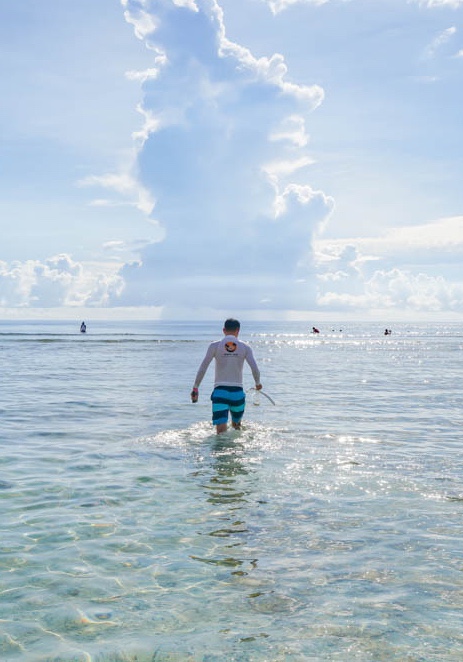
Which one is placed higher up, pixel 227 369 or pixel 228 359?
pixel 228 359

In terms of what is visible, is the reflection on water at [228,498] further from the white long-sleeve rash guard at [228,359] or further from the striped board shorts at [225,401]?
the white long-sleeve rash guard at [228,359]

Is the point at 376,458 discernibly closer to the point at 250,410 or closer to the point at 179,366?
the point at 250,410

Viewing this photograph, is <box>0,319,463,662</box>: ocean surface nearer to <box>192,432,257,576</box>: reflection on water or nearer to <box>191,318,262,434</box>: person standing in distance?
<box>192,432,257,576</box>: reflection on water

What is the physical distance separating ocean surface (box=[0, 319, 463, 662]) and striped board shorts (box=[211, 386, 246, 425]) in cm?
60

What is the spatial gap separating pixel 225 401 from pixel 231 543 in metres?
6.03

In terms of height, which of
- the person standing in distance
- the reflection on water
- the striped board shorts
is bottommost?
the reflection on water

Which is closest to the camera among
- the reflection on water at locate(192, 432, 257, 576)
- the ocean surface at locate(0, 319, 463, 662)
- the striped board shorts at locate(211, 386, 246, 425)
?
the ocean surface at locate(0, 319, 463, 662)

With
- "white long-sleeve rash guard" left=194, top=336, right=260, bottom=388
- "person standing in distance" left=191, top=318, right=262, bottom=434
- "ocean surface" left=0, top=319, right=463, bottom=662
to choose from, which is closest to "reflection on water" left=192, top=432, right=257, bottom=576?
"ocean surface" left=0, top=319, right=463, bottom=662

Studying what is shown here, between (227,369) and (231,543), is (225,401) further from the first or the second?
(231,543)

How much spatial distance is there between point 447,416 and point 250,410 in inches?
239

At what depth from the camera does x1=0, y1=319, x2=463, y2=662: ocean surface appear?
15.1ft

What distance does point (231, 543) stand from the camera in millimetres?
6586

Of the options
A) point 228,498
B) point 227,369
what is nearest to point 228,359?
point 227,369

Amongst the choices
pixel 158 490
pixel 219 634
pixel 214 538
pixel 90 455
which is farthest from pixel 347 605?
pixel 90 455
